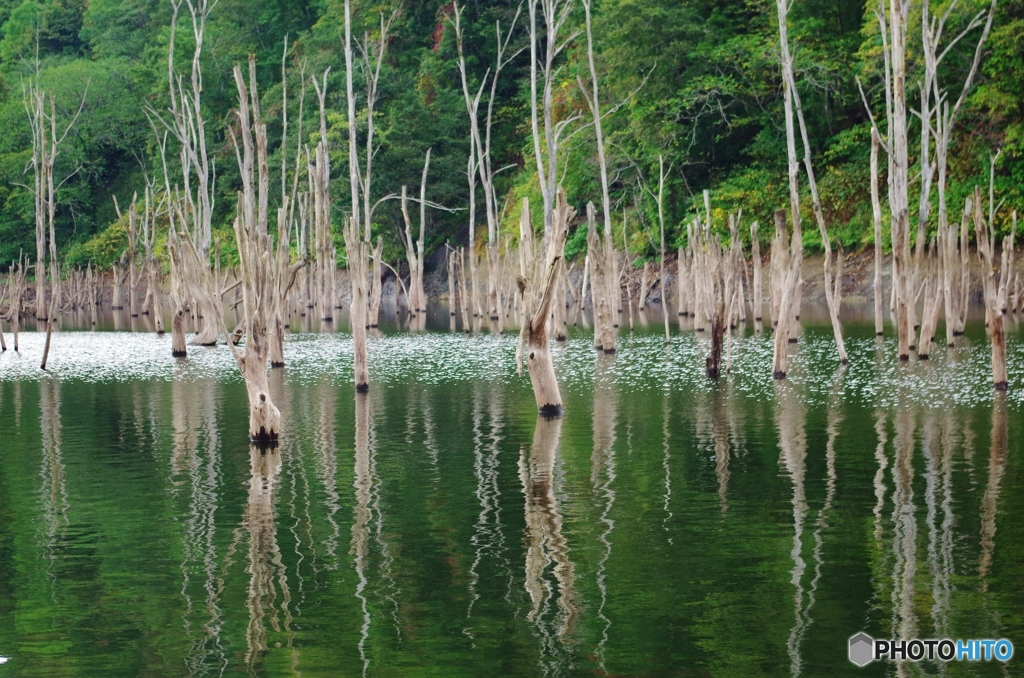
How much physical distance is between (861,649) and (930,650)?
0.39 m

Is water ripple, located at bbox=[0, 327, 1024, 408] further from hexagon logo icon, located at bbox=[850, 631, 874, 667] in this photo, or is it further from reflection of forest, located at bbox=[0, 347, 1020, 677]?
hexagon logo icon, located at bbox=[850, 631, 874, 667]

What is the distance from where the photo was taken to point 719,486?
12.8 meters

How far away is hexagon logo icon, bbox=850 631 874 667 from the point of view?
7502mm

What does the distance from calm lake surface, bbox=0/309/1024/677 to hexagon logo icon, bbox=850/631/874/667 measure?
0.09 meters

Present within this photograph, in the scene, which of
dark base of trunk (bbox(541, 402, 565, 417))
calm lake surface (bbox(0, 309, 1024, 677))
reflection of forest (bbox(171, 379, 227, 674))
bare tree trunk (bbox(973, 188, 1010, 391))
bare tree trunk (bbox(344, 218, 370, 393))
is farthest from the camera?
bare tree trunk (bbox(344, 218, 370, 393))

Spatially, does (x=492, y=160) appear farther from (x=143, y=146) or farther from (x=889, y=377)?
(x=889, y=377)

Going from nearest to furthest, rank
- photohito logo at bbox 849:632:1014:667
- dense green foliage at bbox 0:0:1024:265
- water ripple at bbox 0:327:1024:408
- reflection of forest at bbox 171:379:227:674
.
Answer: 1. photohito logo at bbox 849:632:1014:667
2. reflection of forest at bbox 171:379:227:674
3. water ripple at bbox 0:327:1024:408
4. dense green foliage at bbox 0:0:1024:265

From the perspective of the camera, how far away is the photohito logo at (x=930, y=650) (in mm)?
7492

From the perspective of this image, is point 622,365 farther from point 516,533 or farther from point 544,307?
point 516,533

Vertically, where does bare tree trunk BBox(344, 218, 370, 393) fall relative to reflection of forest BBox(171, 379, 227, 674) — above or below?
above

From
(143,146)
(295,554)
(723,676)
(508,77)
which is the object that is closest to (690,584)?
(723,676)

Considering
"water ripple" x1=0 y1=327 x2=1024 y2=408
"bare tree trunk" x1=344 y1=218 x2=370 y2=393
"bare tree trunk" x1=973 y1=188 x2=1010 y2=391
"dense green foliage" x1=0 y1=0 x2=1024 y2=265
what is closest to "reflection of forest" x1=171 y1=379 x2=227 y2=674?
"bare tree trunk" x1=344 y1=218 x2=370 y2=393

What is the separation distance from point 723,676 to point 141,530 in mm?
5894

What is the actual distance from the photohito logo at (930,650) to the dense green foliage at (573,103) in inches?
1154
